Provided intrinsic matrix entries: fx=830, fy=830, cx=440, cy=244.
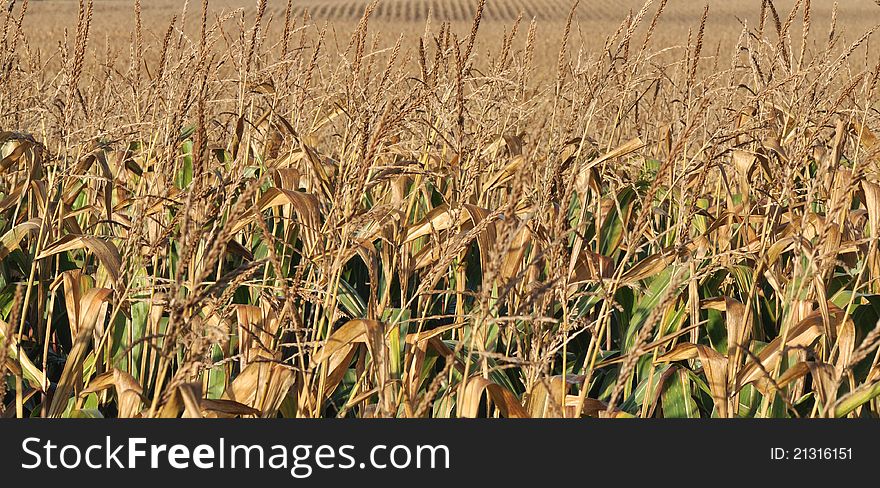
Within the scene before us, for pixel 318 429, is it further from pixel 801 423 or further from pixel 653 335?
pixel 653 335

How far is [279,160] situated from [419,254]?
0.64m

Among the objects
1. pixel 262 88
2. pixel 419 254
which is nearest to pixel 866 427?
pixel 419 254

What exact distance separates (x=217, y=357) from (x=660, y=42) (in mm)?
24218

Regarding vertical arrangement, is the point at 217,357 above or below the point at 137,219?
below

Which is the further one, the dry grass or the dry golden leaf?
the dry golden leaf

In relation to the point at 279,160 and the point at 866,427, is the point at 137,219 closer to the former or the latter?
the point at 279,160

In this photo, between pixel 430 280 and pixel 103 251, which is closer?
pixel 430 280

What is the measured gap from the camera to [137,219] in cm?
170

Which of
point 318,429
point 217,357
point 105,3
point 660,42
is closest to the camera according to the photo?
point 318,429

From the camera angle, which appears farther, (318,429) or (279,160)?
(279,160)

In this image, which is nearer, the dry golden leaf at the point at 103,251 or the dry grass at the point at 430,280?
the dry grass at the point at 430,280

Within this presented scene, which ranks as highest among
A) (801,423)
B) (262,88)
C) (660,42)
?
(660,42)

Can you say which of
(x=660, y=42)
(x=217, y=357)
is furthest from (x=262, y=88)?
(x=660, y=42)

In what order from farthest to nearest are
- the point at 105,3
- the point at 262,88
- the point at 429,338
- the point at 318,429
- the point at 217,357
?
the point at 105,3
the point at 262,88
the point at 217,357
the point at 429,338
the point at 318,429
